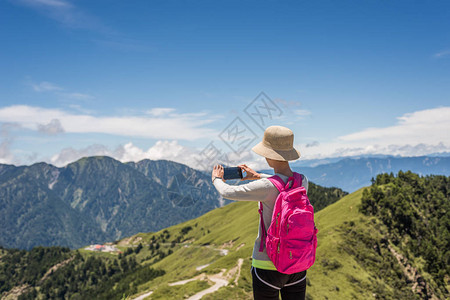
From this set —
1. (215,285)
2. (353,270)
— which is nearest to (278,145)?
(215,285)

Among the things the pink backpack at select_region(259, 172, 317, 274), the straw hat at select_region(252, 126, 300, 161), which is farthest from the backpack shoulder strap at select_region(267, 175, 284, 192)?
the straw hat at select_region(252, 126, 300, 161)

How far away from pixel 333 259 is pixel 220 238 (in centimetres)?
14566

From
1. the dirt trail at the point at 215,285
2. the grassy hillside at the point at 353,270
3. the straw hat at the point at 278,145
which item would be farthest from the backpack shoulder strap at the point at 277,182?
the dirt trail at the point at 215,285

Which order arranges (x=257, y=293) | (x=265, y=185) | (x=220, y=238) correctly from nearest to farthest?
(x=265, y=185), (x=257, y=293), (x=220, y=238)

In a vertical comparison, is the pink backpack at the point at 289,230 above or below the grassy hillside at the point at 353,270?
above

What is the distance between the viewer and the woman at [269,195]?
634 cm

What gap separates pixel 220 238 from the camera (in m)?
185

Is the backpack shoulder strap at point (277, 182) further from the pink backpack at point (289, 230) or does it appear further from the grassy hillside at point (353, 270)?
the grassy hillside at point (353, 270)

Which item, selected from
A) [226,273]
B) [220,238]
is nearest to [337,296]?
[226,273]

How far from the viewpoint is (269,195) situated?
641 centimetres

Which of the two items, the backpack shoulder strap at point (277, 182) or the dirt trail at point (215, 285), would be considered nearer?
the backpack shoulder strap at point (277, 182)

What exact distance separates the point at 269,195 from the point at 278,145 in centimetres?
112

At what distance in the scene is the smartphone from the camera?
7.14m

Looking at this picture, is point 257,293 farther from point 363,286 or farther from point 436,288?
point 436,288
